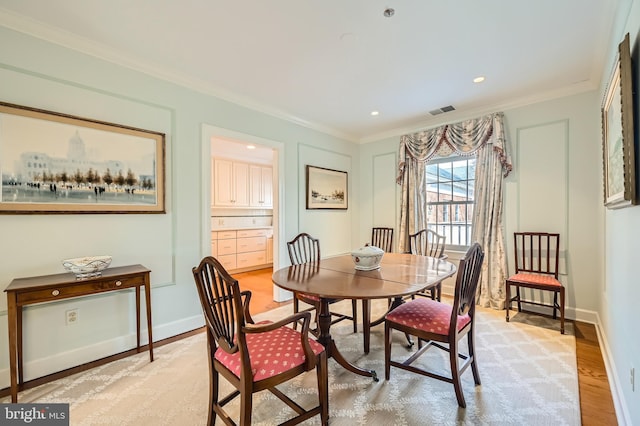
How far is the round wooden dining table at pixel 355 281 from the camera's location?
1649 mm

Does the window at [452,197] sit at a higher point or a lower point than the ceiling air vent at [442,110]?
lower

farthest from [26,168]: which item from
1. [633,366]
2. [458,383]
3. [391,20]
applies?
[633,366]

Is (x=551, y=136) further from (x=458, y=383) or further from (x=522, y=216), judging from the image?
(x=458, y=383)

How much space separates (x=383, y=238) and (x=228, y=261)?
3.01 m

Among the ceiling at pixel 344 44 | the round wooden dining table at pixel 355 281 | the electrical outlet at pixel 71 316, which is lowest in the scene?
the electrical outlet at pixel 71 316

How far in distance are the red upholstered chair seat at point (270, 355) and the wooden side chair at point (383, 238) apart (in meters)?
3.11

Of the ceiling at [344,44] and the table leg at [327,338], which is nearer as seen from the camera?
the ceiling at [344,44]

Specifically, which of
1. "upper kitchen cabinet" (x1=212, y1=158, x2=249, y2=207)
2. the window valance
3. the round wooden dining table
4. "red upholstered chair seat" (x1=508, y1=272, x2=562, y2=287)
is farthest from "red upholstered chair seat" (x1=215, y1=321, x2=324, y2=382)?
"upper kitchen cabinet" (x1=212, y1=158, x2=249, y2=207)

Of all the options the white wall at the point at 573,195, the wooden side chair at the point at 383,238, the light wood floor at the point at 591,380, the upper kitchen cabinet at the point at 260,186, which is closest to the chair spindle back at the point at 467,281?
the light wood floor at the point at 591,380

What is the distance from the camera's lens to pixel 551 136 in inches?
126

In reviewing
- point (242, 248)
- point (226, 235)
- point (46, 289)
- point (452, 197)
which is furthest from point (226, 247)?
point (452, 197)

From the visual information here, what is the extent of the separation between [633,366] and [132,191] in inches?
140

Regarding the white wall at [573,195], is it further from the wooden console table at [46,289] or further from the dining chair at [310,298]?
the wooden console table at [46,289]

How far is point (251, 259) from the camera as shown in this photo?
589 centimetres
